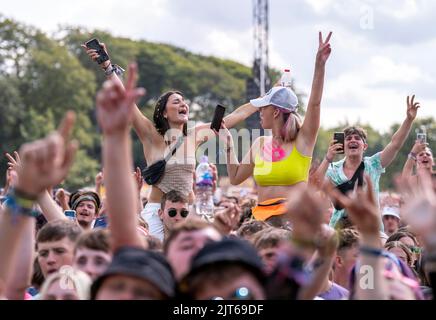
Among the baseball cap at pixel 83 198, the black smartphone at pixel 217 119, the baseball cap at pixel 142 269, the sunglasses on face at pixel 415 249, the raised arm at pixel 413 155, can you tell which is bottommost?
the baseball cap at pixel 142 269

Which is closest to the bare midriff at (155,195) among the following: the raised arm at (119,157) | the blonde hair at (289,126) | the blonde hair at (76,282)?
the blonde hair at (289,126)

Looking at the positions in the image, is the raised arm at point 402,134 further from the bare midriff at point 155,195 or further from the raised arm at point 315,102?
the bare midriff at point 155,195

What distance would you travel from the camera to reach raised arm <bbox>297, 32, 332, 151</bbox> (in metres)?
6.78

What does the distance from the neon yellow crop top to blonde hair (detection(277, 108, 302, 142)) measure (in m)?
0.09

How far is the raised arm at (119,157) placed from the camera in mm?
3660

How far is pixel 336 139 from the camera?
8547mm

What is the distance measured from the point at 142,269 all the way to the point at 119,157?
42 cm

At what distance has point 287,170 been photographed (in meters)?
7.30

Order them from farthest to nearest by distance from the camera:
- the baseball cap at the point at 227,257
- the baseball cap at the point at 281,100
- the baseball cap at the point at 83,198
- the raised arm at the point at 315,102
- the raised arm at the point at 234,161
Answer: the baseball cap at the point at 83,198
the raised arm at the point at 234,161
the baseball cap at the point at 281,100
the raised arm at the point at 315,102
the baseball cap at the point at 227,257

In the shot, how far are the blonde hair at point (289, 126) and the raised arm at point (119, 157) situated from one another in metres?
3.59
